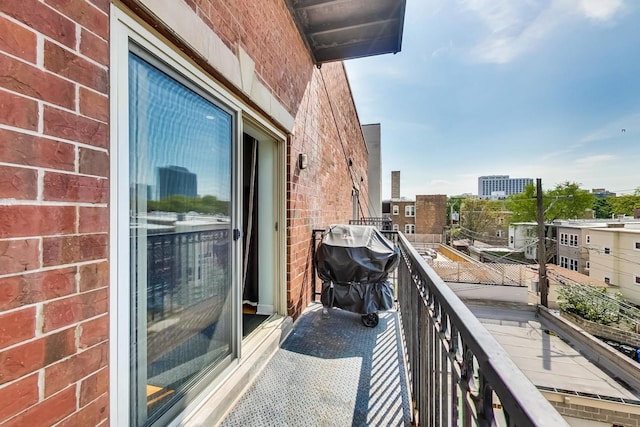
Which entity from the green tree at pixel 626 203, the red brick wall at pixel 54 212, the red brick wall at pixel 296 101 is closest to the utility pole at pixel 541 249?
the red brick wall at pixel 296 101

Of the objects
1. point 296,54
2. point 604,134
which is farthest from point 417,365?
point 604,134

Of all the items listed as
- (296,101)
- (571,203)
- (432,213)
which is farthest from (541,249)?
(571,203)

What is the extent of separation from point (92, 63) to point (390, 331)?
3.05m

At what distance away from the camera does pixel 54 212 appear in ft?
2.75

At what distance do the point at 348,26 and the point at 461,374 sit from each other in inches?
148

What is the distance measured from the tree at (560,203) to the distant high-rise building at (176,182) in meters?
34.6

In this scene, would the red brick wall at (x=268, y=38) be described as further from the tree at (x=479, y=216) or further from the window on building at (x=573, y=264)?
the tree at (x=479, y=216)

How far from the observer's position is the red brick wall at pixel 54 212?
731mm

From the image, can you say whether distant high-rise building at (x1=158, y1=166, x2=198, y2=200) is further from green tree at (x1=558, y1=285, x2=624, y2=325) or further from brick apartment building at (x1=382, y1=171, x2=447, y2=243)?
brick apartment building at (x1=382, y1=171, x2=447, y2=243)

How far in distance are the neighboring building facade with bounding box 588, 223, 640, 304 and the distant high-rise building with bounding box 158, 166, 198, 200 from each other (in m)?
21.6

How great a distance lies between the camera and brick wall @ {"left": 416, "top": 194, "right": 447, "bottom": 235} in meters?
28.4

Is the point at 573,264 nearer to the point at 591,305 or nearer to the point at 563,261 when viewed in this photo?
the point at 563,261

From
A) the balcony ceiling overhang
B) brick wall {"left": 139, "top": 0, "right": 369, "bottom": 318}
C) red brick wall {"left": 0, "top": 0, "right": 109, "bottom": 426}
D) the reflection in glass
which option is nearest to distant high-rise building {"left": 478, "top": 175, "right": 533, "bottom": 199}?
brick wall {"left": 139, "top": 0, "right": 369, "bottom": 318}

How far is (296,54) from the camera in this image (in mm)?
3127
